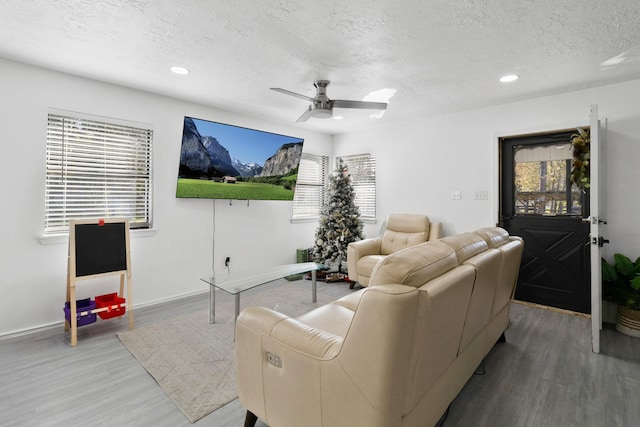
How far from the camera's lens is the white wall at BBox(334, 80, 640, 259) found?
129 inches

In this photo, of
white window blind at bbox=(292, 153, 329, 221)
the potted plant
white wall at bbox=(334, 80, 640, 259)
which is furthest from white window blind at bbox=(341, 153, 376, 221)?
the potted plant

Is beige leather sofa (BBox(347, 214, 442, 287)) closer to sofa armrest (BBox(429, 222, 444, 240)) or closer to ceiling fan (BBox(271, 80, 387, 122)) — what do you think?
sofa armrest (BBox(429, 222, 444, 240))

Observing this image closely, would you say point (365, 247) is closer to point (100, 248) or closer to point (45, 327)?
point (100, 248)

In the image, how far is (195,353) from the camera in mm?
2576

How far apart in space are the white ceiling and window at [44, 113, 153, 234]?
54 cm

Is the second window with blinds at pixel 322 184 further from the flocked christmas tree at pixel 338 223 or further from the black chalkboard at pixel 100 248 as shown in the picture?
the black chalkboard at pixel 100 248

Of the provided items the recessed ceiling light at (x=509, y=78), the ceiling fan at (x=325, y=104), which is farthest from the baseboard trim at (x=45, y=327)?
the recessed ceiling light at (x=509, y=78)

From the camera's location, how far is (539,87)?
3.48 metres

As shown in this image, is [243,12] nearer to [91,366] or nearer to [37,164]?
[37,164]

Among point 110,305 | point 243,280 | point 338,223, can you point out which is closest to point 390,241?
point 338,223

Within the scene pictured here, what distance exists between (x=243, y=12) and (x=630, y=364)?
384 cm

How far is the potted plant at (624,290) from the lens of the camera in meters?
2.96

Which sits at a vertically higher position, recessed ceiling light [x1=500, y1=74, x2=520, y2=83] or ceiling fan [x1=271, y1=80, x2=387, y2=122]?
recessed ceiling light [x1=500, y1=74, x2=520, y2=83]

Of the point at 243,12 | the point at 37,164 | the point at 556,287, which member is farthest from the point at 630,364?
the point at 37,164
